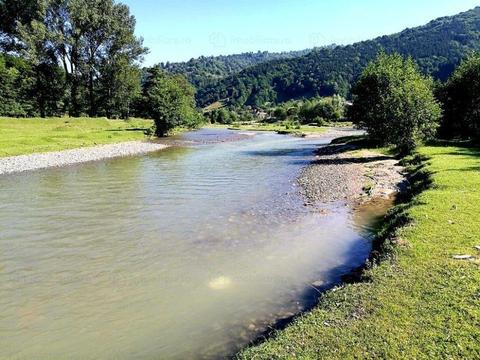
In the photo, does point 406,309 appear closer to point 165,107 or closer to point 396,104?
point 396,104

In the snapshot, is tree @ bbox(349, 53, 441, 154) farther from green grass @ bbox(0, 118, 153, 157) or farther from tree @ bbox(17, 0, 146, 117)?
tree @ bbox(17, 0, 146, 117)

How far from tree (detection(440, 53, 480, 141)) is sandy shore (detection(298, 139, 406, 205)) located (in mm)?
17718

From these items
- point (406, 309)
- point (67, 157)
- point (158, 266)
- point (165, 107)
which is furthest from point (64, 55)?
point (406, 309)

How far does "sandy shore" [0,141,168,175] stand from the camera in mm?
43506

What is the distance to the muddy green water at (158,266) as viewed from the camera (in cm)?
1114

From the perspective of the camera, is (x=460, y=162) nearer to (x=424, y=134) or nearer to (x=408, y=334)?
(x=424, y=134)

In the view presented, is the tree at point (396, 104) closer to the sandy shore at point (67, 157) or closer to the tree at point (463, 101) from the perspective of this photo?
the tree at point (463, 101)

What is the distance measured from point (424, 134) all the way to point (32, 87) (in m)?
84.0

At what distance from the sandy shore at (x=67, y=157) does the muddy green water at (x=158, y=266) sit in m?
14.4

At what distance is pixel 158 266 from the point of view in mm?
15922

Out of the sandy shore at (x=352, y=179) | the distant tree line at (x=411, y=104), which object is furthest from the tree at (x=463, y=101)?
the sandy shore at (x=352, y=179)

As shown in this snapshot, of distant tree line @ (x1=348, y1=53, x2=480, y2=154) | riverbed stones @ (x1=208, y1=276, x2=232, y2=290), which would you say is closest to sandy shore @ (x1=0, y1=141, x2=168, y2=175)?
distant tree line @ (x1=348, y1=53, x2=480, y2=154)

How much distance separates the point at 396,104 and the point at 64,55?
7669 cm

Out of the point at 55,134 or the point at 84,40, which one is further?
the point at 84,40
